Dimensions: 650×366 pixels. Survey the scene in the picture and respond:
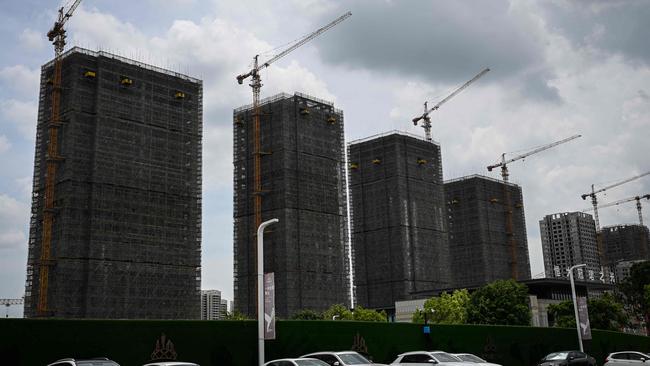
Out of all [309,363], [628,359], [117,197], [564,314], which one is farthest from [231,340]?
[117,197]

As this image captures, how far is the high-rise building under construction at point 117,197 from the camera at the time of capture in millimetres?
88562

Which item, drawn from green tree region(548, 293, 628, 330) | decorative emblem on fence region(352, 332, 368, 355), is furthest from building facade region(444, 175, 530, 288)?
decorative emblem on fence region(352, 332, 368, 355)

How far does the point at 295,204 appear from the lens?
116 meters

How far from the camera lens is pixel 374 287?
13900 cm

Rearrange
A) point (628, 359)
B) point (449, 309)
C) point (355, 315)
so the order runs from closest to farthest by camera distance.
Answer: point (628, 359) < point (449, 309) < point (355, 315)

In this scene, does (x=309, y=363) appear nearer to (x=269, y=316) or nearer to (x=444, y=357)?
(x=269, y=316)

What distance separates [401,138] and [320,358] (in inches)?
4700

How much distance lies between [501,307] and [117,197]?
52.2 m

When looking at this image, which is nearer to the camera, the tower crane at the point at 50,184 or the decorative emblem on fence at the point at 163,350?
the decorative emblem on fence at the point at 163,350

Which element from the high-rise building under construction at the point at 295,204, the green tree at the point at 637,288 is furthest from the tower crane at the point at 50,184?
the green tree at the point at 637,288

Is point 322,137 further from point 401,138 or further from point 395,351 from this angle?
point 395,351

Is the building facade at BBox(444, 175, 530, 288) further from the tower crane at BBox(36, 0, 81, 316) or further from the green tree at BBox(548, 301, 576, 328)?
the tower crane at BBox(36, 0, 81, 316)

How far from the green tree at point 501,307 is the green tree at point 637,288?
2405 cm

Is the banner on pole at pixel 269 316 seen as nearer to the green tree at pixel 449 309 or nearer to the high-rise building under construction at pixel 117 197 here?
the green tree at pixel 449 309
